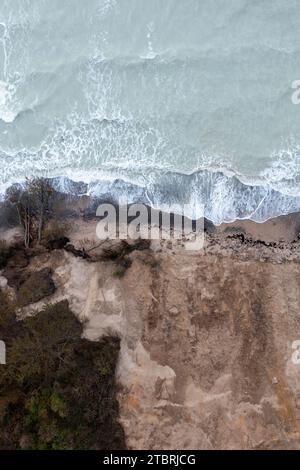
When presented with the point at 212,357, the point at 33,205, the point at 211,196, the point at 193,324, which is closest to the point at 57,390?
the point at 193,324

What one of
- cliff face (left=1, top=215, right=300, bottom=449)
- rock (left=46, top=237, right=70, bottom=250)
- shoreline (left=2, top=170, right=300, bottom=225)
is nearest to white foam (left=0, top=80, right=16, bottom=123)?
shoreline (left=2, top=170, right=300, bottom=225)

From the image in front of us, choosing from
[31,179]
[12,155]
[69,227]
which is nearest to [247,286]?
[69,227]

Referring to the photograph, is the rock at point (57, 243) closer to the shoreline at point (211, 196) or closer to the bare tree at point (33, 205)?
the bare tree at point (33, 205)

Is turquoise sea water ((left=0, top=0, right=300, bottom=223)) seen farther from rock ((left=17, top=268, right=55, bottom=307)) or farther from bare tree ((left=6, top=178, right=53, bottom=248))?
rock ((left=17, top=268, right=55, bottom=307))

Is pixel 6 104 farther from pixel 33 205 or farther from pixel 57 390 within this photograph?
pixel 57 390

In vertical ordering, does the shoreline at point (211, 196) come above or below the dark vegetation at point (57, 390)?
above

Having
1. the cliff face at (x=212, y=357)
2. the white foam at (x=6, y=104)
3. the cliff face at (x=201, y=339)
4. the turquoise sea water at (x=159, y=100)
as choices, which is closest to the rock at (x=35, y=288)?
the cliff face at (x=201, y=339)
